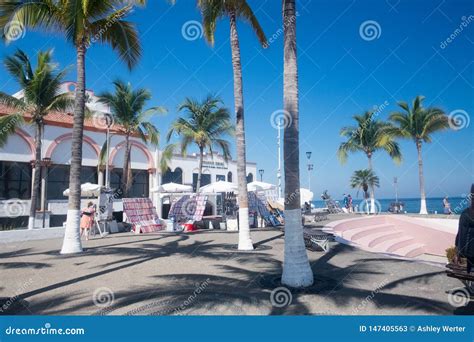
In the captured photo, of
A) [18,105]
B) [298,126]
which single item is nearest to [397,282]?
[298,126]

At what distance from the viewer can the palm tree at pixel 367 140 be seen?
28953 millimetres

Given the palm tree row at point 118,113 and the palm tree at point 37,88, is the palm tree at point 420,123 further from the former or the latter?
the palm tree at point 37,88

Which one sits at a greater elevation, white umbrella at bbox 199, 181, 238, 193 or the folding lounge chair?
white umbrella at bbox 199, 181, 238, 193

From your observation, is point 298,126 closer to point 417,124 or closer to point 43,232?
point 43,232

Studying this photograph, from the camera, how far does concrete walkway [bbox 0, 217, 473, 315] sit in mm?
5094

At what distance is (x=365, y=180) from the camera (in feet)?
109

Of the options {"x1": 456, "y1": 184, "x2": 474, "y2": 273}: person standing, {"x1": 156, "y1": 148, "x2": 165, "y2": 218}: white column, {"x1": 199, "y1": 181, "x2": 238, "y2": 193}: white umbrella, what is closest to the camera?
{"x1": 456, "y1": 184, "x2": 474, "y2": 273}: person standing

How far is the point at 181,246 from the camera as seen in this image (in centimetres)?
1161

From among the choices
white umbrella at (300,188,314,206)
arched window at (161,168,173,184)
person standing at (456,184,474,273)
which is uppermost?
arched window at (161,168,173,184)

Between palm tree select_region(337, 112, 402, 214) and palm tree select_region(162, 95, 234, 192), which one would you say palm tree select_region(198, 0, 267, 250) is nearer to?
palm tree select_region(162, 95, 234, 192)

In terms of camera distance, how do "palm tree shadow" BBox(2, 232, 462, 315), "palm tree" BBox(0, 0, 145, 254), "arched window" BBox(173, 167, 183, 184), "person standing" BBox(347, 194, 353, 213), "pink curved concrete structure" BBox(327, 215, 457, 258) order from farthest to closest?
"person standing" BBox(347, 194, 353, 213) → "arched window" BBox(173, 167, 183, 184) → "pink curved concrete structure" BBox(327, 215, 457, 258) → "palm tree" BBox(0, 0, 145, 254) → "palm tree shadow" BBox(2, 232, 462, 315)

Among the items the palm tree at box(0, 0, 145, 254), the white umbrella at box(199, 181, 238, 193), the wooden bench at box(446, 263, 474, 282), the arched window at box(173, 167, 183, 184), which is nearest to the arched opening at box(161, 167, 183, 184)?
the arched window at box(173, 167, 183, 184)

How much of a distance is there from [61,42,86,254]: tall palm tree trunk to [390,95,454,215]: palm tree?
2534cm

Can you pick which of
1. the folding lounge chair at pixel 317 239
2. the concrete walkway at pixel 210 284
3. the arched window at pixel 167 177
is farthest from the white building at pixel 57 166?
the folding lounge chair at pixel 317 239
